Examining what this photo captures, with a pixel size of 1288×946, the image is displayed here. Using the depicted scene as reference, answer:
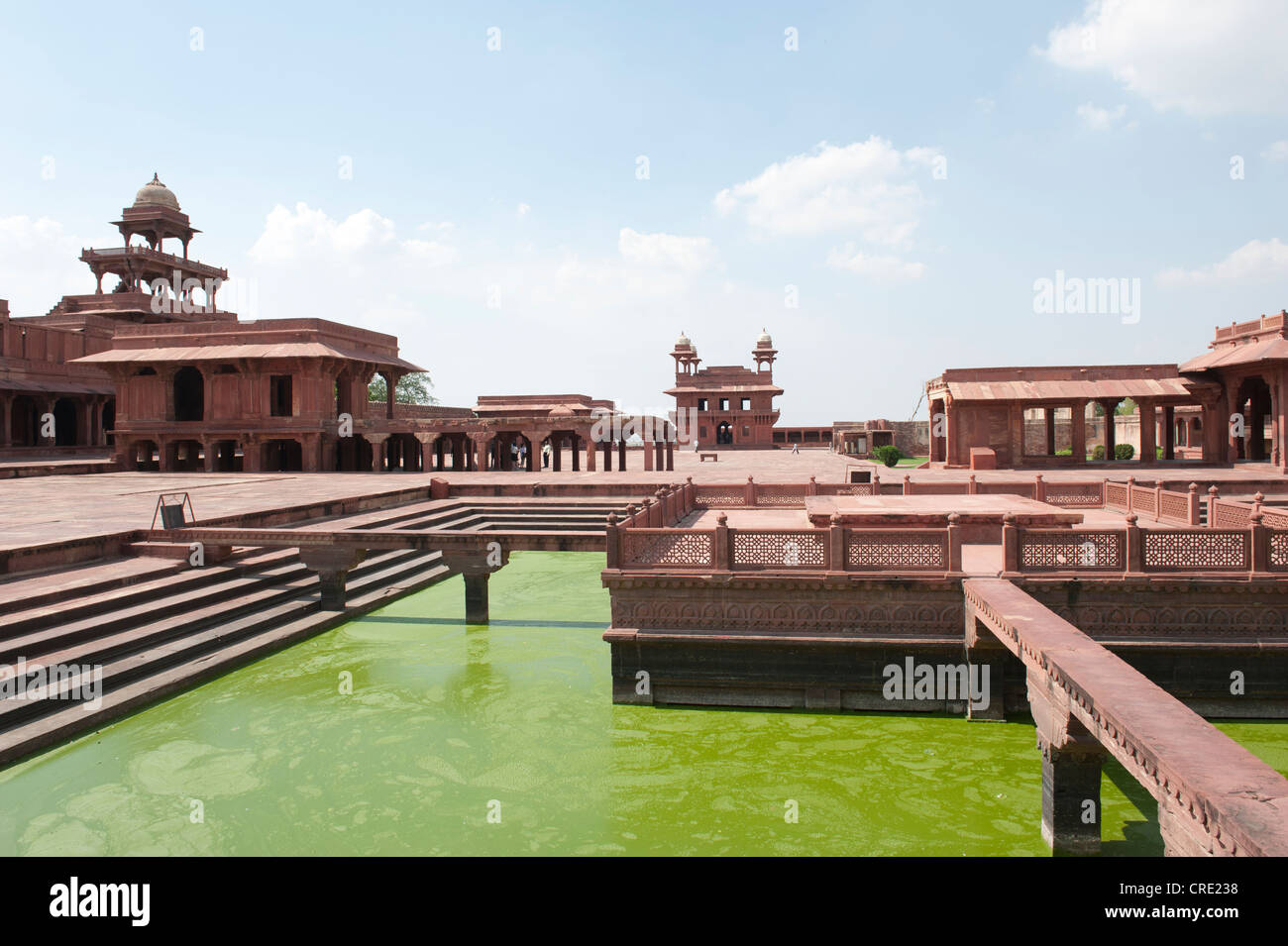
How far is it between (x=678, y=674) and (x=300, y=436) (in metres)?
26.5

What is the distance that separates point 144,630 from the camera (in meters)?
10.6

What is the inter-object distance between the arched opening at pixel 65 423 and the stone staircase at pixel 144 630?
108ft

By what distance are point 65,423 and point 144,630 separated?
37.2m

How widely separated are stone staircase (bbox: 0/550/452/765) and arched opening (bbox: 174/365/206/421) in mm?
26021

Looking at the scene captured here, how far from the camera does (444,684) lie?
10.8 meters

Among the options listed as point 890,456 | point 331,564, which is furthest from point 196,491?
point 890,456

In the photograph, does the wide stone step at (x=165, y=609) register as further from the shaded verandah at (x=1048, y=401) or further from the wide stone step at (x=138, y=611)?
the shaded verandah at (x=1048, y=401)

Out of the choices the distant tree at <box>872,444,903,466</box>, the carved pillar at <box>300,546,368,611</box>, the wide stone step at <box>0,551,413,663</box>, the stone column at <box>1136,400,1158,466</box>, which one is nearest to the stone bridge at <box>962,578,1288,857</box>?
the carved pillar at <box>300,546,368,611</box>

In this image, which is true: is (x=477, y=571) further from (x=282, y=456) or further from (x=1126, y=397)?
(x=1126, y=397)

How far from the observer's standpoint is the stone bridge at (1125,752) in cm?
395

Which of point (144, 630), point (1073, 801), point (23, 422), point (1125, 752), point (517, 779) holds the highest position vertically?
point (23, 422)

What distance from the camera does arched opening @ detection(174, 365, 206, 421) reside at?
36.1 meters

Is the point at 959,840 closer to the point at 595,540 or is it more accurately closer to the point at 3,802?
the point at 595,540
